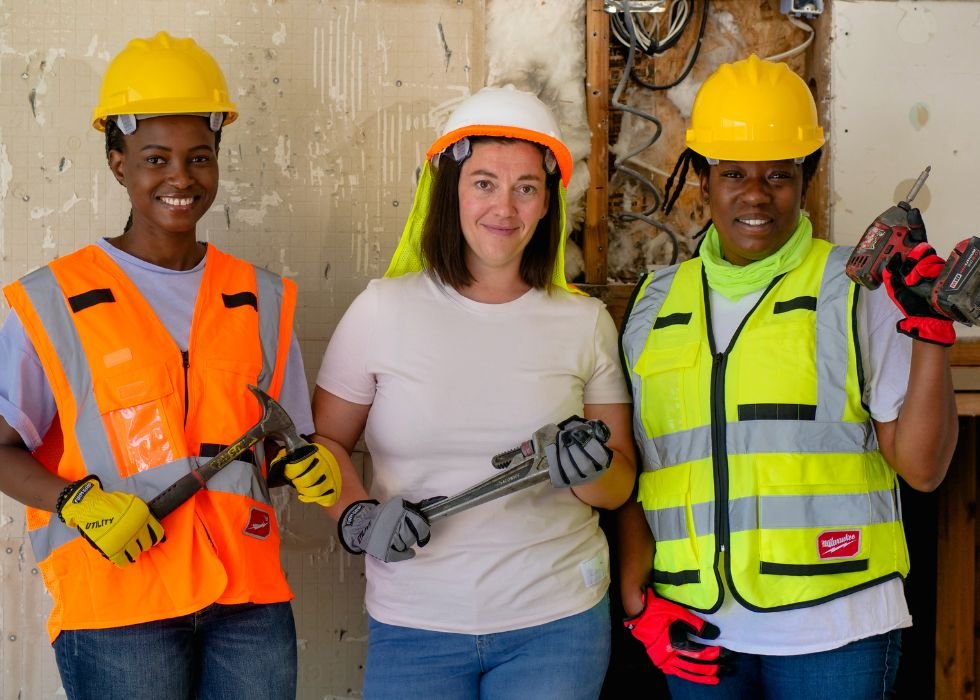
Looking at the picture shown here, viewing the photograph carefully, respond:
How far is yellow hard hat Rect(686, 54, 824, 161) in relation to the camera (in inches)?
69.4

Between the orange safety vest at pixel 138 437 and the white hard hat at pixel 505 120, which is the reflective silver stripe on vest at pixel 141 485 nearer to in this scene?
the orange safety vest at pixel 138 437

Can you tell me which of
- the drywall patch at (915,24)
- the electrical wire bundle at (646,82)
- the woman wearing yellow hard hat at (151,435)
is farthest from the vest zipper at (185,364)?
the drywall patch at (915,24)

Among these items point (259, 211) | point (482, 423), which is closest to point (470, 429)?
point (482, 423)

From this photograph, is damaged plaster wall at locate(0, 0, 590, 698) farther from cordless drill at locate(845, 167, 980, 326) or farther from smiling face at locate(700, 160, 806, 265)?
cordless drill at locate(845, 167, 980, 326)

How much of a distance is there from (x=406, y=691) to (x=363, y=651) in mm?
871

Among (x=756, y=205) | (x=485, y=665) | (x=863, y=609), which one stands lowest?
(x=485, y=665)

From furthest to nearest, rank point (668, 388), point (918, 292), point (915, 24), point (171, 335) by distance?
point (915, 24) < point (668, 388) < point (171, 335) < point (918, 292)

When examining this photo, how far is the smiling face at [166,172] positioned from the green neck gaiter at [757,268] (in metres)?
0.95

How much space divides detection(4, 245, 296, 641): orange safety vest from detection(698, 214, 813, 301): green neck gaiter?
0.89 m

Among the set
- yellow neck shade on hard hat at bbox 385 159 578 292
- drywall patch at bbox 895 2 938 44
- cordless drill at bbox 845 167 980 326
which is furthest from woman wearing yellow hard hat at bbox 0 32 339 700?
drywall patch at bbox 895 2 938 44

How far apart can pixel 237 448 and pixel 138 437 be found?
0.53 ft

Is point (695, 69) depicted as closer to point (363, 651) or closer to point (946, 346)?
point (946, 346)

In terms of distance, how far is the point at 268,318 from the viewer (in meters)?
1.82

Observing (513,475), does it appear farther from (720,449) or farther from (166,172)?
(166,172)
